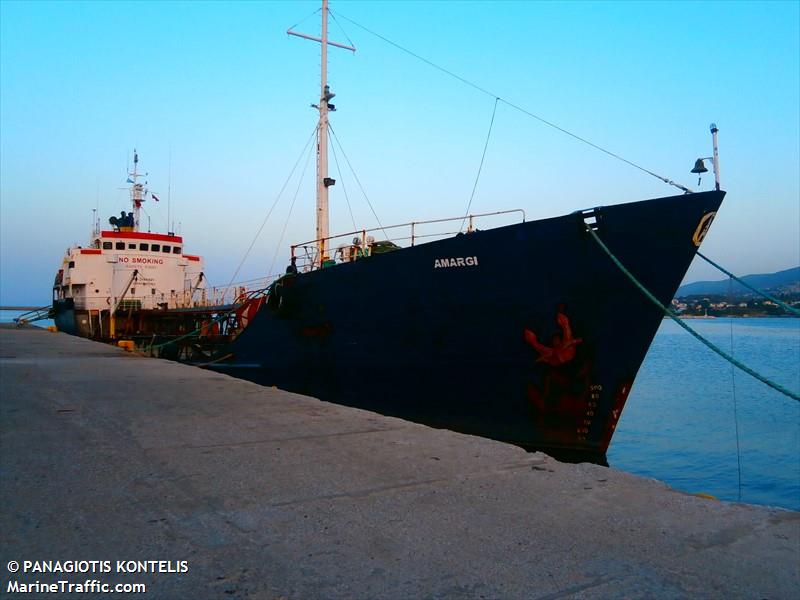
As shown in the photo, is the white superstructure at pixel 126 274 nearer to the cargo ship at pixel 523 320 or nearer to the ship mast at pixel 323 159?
the ship mast at pixel 323 159

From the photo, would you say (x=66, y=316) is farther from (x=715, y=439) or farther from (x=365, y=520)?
(x=365, y=520)

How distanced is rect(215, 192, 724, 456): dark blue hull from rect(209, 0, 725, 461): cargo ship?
16 mm

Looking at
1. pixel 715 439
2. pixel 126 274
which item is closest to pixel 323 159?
pixel 715 439

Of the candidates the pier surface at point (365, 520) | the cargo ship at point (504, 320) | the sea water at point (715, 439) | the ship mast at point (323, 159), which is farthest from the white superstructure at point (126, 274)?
the pier surface at point (365, 520)

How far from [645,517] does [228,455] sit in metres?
3.09

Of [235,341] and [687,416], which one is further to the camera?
[687,416]

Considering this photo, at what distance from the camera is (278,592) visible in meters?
2.60

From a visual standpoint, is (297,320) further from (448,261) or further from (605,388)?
(605,388)

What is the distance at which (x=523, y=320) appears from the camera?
8.98m

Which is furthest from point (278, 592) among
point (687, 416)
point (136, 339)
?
point (136, 339)

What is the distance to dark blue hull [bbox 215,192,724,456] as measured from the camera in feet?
27.6

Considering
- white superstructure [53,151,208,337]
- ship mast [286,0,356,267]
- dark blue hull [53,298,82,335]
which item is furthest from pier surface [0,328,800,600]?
dark blue hull [53,298,82,335]

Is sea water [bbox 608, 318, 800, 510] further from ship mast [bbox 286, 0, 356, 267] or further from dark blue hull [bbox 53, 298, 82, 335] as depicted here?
dark blue hull [bbox 53, 298, 82, 335]

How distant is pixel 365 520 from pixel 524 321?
590cm
